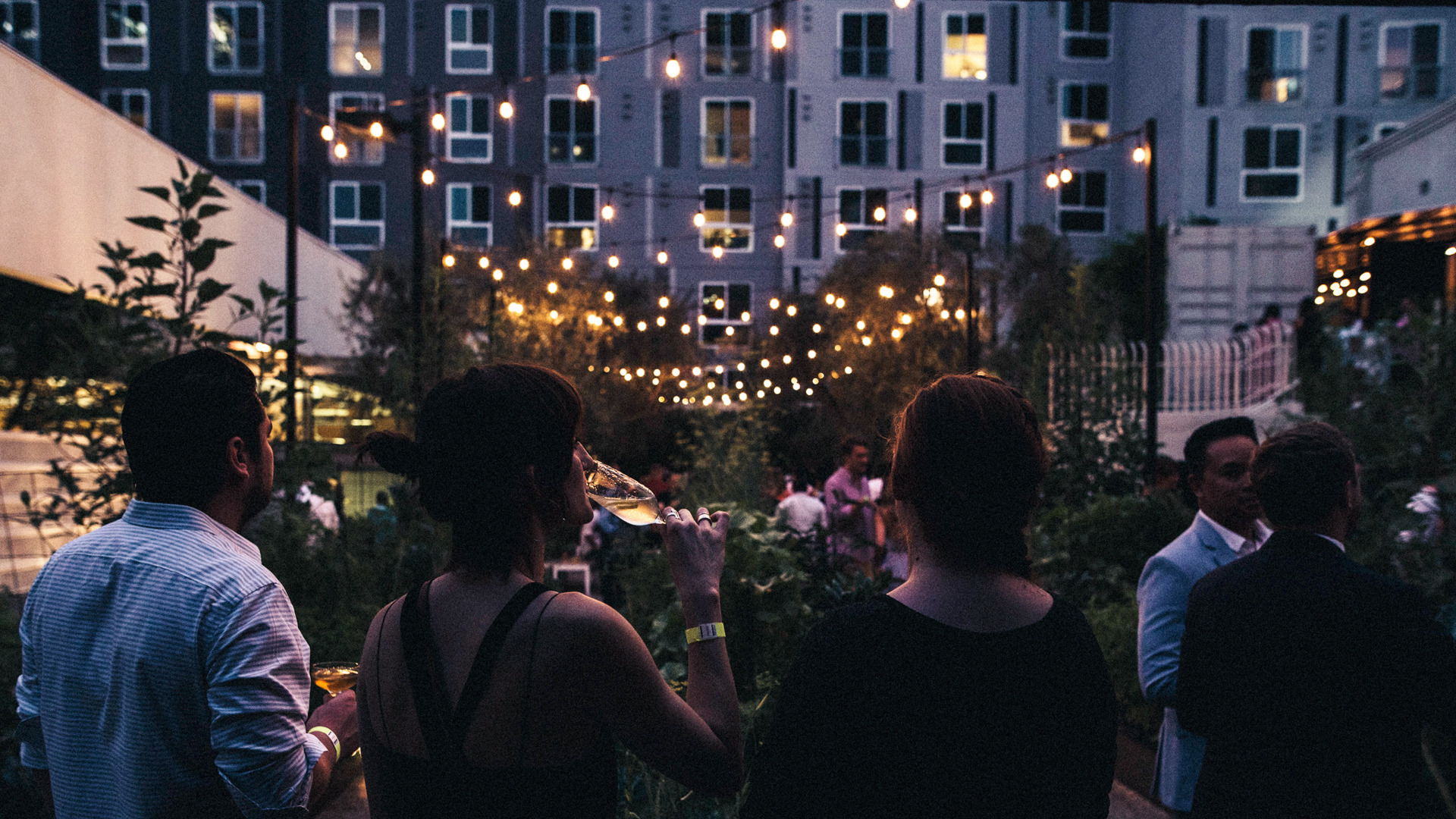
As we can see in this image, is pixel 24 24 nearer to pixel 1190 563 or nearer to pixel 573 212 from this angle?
pixel 573 212

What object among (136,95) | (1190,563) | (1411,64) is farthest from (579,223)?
(1190,563)

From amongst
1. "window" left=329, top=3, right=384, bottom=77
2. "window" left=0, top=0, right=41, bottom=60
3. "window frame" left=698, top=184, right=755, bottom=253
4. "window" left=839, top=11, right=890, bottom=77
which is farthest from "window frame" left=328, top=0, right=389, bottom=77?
"window" left=839, top=11, right=890, bottom=77

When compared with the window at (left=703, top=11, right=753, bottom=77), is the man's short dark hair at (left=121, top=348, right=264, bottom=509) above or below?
below

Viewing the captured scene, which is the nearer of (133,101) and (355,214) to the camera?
(133,101)

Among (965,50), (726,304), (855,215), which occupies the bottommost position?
(726,304)

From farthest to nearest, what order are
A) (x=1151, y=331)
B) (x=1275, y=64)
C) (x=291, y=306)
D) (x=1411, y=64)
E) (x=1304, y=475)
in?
1. (x=1275, y=64)
2. (x=1411, y=64)
3. (x=1151, y=331)
4. (x=291, y=306)
5. (x=1304, y=475)

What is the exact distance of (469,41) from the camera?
1182 inches

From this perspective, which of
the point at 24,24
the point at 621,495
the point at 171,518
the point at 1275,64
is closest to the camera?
the point at 171,518

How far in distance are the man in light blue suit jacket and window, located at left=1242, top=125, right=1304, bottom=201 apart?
25353mm

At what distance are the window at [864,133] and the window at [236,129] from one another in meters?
18.1

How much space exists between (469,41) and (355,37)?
355 centimetres

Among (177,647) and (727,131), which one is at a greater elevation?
(727,131)

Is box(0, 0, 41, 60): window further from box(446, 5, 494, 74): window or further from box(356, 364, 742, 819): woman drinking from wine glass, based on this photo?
box(356, 364, 742, 819): woman drinking from wine glass

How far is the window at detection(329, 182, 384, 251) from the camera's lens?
97.3 ft
